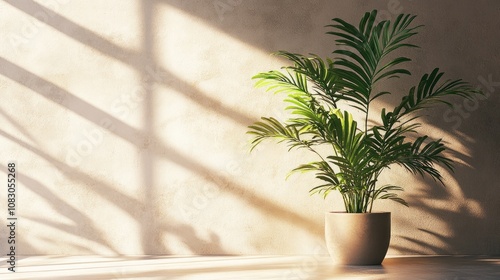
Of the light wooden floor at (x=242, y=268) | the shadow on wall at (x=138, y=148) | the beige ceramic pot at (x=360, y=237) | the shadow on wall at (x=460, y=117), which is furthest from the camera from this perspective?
the shadow on wall at (x=138, y=148)

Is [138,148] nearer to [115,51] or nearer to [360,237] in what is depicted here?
[115,51]

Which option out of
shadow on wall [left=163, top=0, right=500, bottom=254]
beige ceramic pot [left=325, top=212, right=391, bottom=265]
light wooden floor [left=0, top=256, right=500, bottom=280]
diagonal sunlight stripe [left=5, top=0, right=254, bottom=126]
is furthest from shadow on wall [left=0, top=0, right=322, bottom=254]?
shadow on wall [left=163, top=0, right=500, bottom=254]

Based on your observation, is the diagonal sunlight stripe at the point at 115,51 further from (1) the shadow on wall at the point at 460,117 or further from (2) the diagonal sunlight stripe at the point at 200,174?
(1) the shadow on wall at the point at 460,117

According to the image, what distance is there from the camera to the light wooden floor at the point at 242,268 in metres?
3.70

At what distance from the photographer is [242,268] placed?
13.3 ft

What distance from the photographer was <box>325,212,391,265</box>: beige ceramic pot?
4.06 metres

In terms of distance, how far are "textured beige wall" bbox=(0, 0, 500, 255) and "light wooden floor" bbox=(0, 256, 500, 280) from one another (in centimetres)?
22

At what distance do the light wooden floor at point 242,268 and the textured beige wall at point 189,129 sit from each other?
0.22m

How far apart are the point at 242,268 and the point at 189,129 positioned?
3.89 ft

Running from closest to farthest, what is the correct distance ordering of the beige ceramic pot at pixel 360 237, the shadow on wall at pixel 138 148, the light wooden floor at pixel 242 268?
the light wooden floor at pixel 242 268 → the beige ceramic pot at pixel 360 237 → the shadow on wall at pixel 138 148

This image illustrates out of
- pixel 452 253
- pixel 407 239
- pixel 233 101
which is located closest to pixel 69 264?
pixel 233 101

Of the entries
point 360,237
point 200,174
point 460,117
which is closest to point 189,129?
point 200,174

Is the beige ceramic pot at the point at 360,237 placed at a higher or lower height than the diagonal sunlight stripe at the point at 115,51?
lower

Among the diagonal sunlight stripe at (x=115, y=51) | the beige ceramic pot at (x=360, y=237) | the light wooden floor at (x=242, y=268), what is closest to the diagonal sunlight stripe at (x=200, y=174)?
the light wooden floor at (x=242, y=268)
